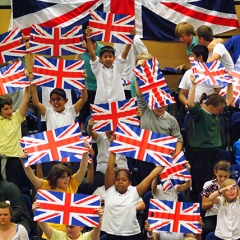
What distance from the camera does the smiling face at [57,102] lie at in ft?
31.8

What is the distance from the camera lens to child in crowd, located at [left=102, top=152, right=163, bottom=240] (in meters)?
8.66

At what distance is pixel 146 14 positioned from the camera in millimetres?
12148

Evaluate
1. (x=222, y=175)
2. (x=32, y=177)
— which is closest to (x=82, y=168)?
(x=32, y=177)

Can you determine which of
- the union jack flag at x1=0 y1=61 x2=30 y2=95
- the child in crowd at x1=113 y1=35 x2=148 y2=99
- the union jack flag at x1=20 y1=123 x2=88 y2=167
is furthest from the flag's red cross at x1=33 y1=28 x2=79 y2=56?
the union jack flag at x1=20 y1=123 x2=88 y2=167

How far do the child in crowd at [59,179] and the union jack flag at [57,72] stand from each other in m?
1.62

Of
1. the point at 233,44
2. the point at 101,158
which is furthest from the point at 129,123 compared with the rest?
the point at 233,44

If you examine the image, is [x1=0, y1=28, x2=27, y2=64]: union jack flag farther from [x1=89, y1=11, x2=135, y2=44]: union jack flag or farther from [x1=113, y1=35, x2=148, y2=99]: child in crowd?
[x1=113, y1=35, x2=148, y2=99]: child in crowd

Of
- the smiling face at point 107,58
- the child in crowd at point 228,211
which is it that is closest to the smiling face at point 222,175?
the child in crowd at point 228,211

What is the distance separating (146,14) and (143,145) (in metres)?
3.62

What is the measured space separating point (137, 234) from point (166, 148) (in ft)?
3.13

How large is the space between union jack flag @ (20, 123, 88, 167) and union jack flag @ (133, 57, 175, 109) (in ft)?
4.35

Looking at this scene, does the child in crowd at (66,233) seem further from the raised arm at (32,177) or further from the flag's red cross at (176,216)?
the flag's red cross at (176,216)

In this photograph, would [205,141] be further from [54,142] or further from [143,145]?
[54,142]

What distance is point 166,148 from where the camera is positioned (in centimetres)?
891
